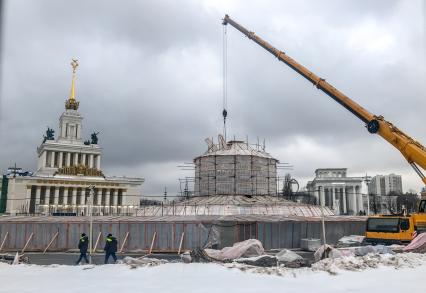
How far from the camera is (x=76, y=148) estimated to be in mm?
95000

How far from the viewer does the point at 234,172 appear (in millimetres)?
41938

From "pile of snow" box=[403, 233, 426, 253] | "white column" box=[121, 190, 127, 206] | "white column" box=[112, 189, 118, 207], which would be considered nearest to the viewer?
"pile of snow" box=[403, 233, 426, 253]

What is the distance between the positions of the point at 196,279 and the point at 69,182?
247 ft

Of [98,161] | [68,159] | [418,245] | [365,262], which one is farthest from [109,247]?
[98,161]

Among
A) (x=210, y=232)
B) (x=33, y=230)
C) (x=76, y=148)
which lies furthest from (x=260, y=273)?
(x=76, y=148)

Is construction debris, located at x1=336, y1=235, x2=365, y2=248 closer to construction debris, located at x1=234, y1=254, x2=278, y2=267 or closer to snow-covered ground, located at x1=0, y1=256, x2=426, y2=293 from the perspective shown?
snow-covered ground, located at x1=0, y1=256, x2=426, y2=293

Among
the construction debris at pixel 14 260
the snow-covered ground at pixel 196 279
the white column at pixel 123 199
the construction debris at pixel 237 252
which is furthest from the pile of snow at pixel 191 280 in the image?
the white column at pixel 123 199

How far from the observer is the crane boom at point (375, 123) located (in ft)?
82.3

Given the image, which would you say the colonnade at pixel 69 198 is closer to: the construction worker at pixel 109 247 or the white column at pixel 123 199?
the white column at pixel 123 199

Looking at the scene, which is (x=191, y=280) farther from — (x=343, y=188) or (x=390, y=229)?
(x=343, y=188)

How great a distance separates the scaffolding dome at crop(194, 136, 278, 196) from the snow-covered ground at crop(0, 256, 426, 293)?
24046mm

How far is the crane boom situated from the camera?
82.3ft

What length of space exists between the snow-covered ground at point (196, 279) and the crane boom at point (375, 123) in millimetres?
9288

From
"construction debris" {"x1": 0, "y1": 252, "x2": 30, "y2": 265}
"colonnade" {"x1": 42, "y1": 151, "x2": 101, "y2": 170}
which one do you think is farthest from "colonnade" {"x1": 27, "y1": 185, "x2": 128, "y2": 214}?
"construction debris" {"x1": 0, "y1": 252, "x2": 30, "y2": 265}
